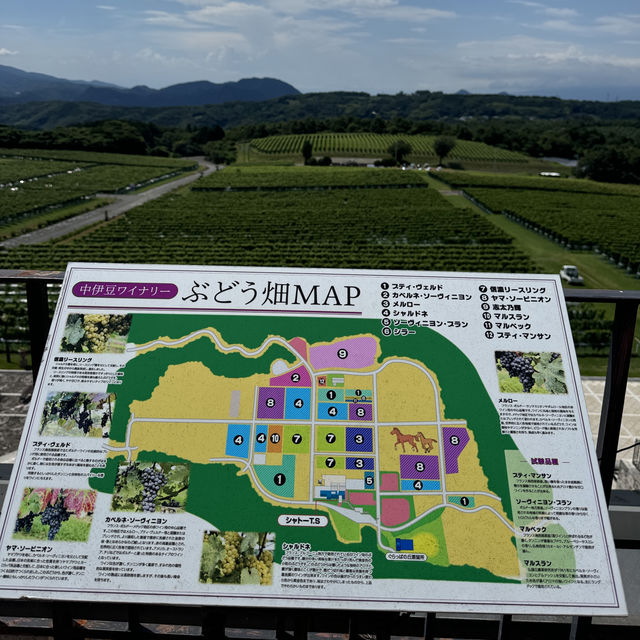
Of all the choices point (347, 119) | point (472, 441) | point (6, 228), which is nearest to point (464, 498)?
point (472, 441)

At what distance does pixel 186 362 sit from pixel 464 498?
4.43 ft

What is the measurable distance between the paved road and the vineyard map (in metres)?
31.2

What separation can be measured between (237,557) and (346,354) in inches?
38.2

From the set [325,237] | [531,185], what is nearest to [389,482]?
[325,237]

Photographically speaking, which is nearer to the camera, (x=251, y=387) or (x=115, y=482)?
(x=115, y=482)

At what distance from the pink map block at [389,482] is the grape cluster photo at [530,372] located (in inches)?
→ 25.2

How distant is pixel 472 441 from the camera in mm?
2371

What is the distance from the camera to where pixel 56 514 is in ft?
7.38

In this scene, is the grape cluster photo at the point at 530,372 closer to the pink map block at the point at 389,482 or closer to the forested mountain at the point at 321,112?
the pink map block at the point at 389,482

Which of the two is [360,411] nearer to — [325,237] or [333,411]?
[333,411]

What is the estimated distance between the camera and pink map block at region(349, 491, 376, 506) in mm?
2252

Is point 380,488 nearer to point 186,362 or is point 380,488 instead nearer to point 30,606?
point 186,362

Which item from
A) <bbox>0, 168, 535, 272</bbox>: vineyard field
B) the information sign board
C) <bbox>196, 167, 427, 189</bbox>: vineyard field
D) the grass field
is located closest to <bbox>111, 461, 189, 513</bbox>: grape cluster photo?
the information sign board

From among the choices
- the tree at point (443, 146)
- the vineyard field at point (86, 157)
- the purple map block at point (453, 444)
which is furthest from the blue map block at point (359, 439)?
the tree at point (443, 146)
